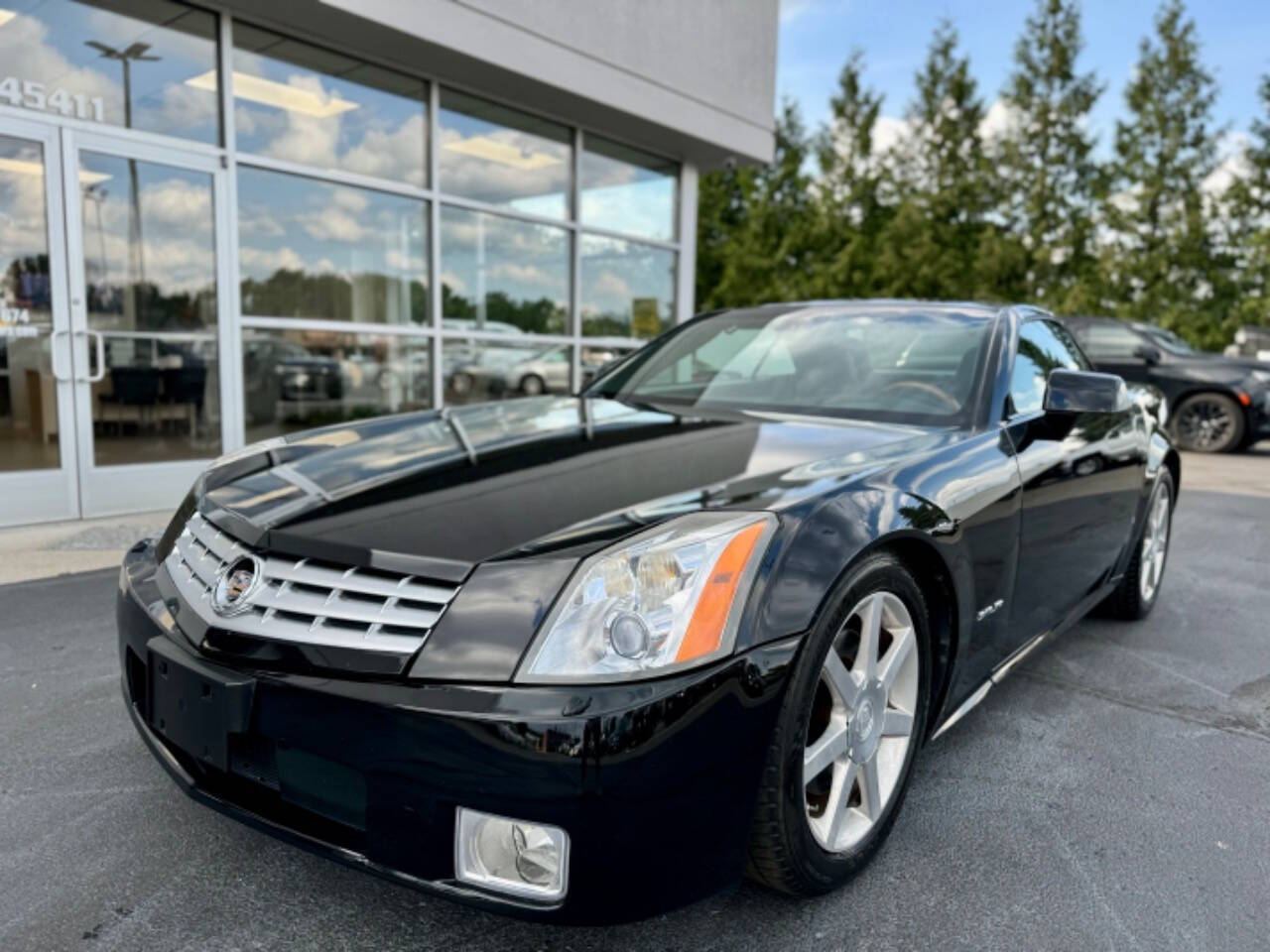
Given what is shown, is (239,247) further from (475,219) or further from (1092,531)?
(1092,531)

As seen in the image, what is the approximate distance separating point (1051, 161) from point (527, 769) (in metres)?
22.7

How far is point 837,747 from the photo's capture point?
72.6 inches

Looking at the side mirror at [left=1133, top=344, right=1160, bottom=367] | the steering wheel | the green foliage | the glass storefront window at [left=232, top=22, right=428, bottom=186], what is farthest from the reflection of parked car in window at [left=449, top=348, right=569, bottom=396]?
the green foliage

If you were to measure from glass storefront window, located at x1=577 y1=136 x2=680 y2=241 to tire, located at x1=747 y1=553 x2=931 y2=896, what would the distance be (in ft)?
25.7

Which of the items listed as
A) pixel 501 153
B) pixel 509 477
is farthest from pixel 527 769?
pixel 501 153

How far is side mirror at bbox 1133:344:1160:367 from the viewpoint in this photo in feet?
36.7

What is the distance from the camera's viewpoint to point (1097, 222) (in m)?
20.1

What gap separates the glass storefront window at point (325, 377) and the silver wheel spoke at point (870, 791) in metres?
5.77

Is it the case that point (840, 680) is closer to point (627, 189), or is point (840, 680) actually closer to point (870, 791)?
point (870, 791)

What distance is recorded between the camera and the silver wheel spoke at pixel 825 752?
1741mm

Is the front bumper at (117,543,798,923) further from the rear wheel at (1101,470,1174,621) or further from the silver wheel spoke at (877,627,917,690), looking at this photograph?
the rear wheel at (1101,470,1174,621)

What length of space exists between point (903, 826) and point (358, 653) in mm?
1414

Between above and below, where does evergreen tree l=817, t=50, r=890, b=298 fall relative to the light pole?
above

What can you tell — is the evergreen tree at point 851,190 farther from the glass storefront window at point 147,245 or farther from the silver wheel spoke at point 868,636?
the silver wheel spoke at point 868,636
